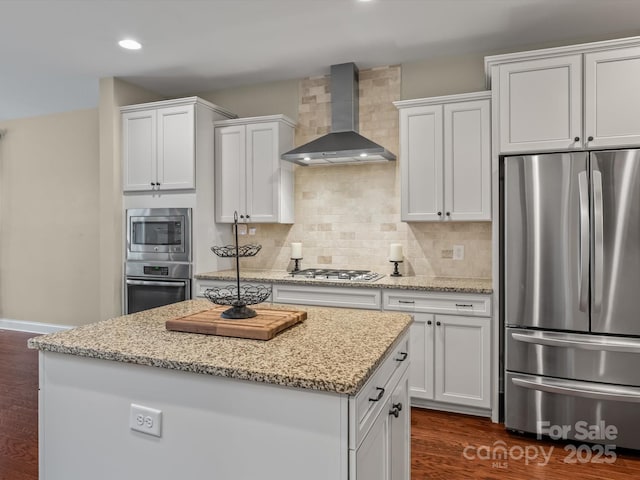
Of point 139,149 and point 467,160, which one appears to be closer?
point 467,160

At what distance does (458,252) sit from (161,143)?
2867 mm

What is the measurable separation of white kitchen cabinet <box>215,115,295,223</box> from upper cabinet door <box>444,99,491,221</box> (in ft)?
4.89

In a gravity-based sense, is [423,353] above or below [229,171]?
below

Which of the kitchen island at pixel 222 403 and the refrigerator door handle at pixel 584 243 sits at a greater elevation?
the refrigerator door handle at pixel 584 243

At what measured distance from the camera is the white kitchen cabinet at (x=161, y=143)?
12.9 ft

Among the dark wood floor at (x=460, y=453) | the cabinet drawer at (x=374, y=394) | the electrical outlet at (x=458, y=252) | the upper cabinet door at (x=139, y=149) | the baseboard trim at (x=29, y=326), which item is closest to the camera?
the cabinet drawer at (x=374, y=394)

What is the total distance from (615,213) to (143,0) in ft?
10.6

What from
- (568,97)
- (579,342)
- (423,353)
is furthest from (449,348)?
(568,97)

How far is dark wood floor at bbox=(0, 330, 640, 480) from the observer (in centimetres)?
240

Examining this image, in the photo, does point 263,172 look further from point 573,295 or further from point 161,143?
point 573,295

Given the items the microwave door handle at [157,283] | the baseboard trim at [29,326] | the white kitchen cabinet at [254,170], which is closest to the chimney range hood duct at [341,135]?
the white kitchen cabinet at [254,170]

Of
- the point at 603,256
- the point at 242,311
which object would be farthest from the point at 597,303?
the point at 242,311

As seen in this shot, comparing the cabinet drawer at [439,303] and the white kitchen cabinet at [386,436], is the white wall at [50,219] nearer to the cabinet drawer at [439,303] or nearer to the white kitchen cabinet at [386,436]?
the cabinet drawer at [439,303]

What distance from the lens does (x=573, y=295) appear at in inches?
106
